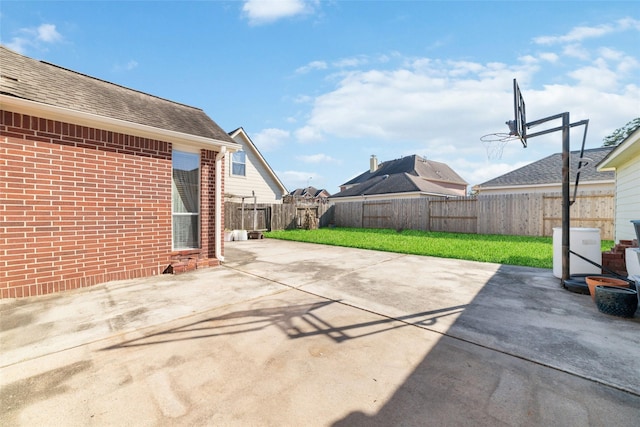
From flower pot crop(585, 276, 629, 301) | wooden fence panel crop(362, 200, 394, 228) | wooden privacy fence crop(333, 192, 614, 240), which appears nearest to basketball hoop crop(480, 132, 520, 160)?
flower pot crop(585, 276, 629, 301)

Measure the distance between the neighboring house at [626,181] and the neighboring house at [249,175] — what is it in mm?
14488

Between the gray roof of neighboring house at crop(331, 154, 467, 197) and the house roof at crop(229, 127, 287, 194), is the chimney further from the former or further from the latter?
the house roof at crop(229, 127, 287, 194)

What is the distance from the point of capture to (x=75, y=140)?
4629mm

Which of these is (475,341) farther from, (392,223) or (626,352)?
(392,223)

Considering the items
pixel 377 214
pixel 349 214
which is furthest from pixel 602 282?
pixel 349 214

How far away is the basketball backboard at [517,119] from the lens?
16.8ft

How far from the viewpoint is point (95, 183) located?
484 cm

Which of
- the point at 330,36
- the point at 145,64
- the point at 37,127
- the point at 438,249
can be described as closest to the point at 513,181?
the point at 438,249

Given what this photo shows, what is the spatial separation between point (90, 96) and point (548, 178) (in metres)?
21.2

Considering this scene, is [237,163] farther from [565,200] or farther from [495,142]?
[565,200]

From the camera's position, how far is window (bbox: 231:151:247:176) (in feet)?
53.1

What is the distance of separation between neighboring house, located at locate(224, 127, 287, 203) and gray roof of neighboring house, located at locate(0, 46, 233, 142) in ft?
29.4

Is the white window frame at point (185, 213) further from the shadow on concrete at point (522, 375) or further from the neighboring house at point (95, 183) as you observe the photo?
the shadow on concrete at point (522, 375)

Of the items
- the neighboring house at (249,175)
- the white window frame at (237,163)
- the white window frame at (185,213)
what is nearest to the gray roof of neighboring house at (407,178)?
the neighboring house at (249,175)
